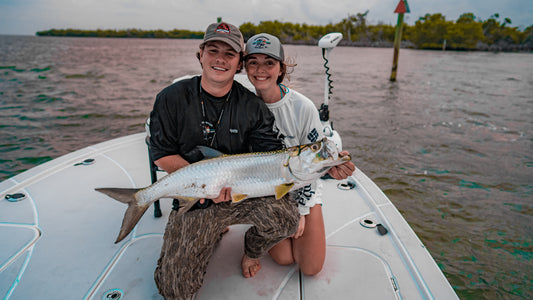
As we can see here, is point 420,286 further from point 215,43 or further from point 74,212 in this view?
point 74,212

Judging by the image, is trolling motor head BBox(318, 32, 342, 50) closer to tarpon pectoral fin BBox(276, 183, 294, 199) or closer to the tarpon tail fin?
tarpon pectoral fin BBox(276, 183, 294, 199)

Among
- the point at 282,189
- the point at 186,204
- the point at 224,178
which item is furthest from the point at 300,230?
the point at 186,204

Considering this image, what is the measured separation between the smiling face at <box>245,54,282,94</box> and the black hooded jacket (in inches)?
6.2

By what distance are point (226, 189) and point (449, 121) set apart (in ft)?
41.1

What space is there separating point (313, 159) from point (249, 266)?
1133 millimetres

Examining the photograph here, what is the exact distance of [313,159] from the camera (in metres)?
2.19


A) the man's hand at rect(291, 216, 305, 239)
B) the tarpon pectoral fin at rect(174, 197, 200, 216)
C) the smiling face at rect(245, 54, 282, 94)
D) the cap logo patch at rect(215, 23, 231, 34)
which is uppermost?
the cap logo patch at rect(215, 23, 231, 34)

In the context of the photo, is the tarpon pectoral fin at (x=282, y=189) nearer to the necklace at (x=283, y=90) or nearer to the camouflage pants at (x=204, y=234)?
the camouflage pants at (x=204, y=234)

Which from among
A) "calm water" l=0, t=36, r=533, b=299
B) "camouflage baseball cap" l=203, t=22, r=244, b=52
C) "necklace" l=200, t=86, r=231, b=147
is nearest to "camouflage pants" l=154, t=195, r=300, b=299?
"necklace" l=200, t=86, r=231, b=147

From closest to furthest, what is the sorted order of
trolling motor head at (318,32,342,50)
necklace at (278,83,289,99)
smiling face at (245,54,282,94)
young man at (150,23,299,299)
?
young man at (150,23,299,299)
smiling face at (245,54,282,94)
necklace at (278,83,289,99)
trolling motor head at (318,32,342,50)

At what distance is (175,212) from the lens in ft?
8.03

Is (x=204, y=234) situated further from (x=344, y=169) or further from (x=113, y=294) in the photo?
(x=344, y=169)

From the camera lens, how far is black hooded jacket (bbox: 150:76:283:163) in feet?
8.18

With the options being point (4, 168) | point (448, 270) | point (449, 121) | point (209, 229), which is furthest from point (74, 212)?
point (449, 121)
